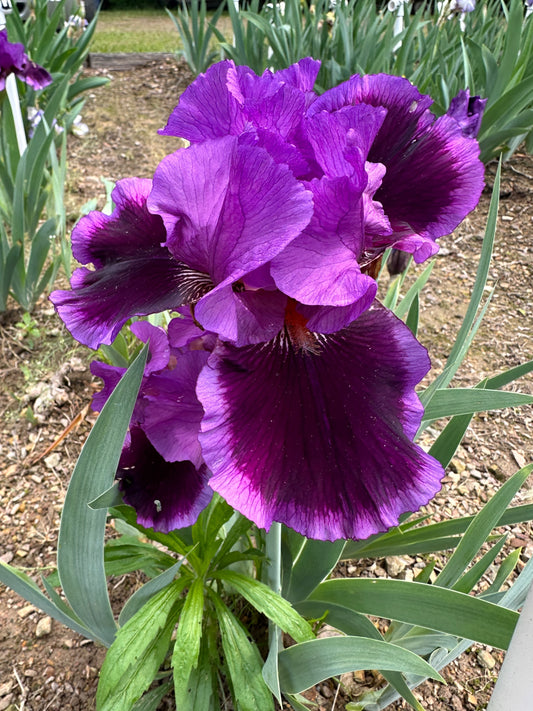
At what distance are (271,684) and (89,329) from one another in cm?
50

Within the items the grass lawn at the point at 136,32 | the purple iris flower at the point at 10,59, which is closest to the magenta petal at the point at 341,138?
the purple iris flower at the point at 10,59

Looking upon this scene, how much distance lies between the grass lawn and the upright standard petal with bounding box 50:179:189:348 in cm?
562

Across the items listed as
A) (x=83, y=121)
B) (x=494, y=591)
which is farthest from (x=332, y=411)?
(x=83, y=121)

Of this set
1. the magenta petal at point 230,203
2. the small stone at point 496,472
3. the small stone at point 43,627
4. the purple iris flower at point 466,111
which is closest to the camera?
the magenta petal at point 230,203

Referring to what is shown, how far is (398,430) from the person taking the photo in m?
0.59

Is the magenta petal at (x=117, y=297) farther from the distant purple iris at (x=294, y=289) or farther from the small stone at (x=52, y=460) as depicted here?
the small stone at (x=52, y=460)

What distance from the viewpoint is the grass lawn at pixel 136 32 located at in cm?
600

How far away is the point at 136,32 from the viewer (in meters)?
7.21

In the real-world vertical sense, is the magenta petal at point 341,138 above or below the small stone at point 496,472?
above

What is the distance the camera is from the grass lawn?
6004 millimetres

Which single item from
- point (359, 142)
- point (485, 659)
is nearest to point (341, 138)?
point (359, 142)

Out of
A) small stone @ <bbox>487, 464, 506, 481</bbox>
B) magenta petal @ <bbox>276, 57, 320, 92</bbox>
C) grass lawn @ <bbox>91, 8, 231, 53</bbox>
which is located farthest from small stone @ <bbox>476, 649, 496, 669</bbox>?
grass lawn @ <bbox>91, 8, 231, 53</bbox>

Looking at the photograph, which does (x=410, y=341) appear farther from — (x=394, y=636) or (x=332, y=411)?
(x=394, y=636)

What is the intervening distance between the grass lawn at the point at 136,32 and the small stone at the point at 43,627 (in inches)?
219
